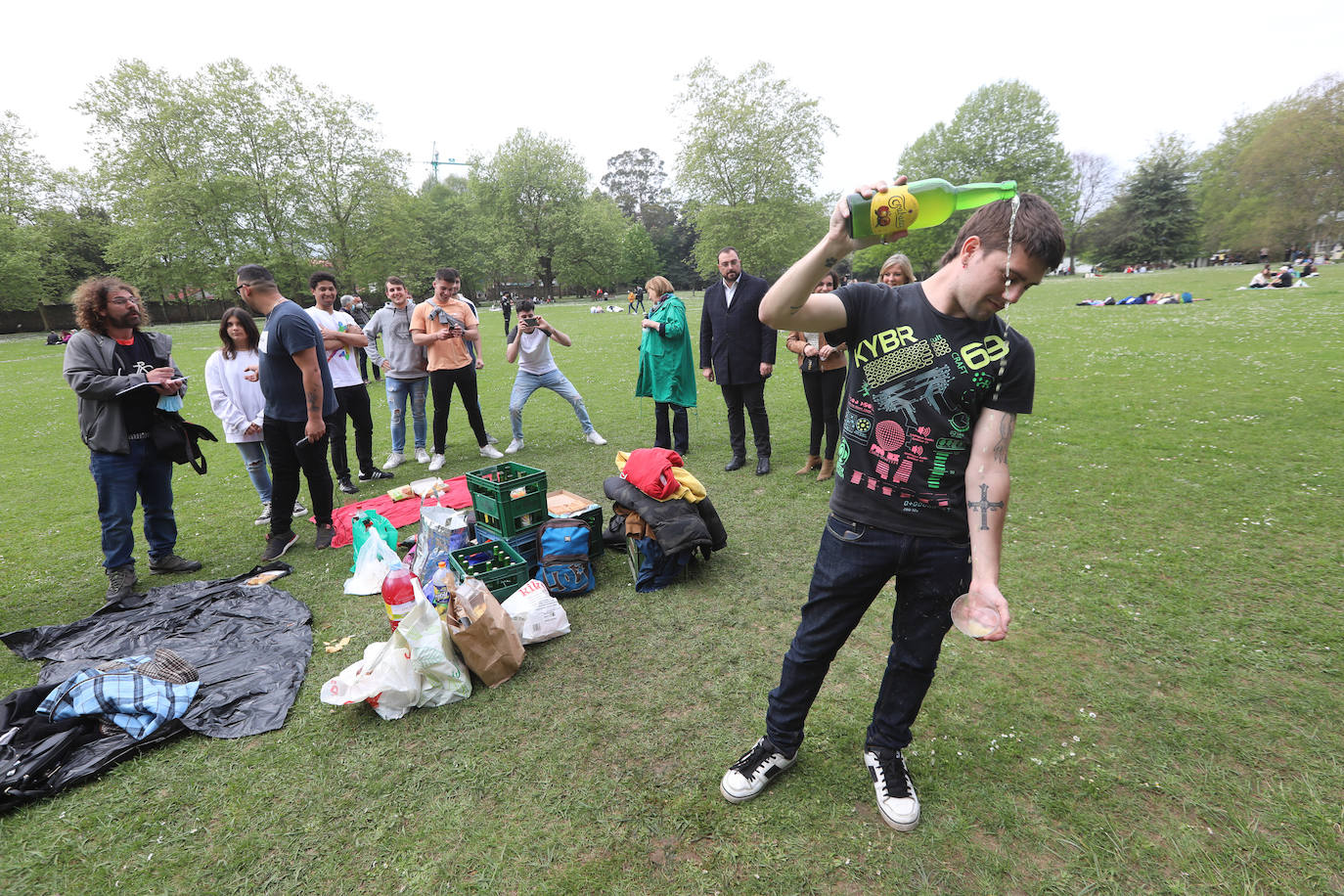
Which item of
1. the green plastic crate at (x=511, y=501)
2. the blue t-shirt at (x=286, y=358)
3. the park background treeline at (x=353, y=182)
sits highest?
the park background treeline at (x=353, y=182)

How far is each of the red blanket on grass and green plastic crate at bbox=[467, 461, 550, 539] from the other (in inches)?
41.5

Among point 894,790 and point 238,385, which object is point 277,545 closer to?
point 238,385

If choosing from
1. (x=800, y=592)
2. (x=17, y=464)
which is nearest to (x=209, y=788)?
(x=800, y=592)

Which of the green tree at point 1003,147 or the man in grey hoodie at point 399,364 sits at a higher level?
the green tree at point 1003,147

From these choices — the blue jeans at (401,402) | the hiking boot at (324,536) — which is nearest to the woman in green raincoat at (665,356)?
the blue jeans at (401,402)

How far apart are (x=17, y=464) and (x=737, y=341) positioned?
35.4 feet

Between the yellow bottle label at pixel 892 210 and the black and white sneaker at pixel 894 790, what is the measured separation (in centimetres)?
210

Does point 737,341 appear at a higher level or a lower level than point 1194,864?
higher

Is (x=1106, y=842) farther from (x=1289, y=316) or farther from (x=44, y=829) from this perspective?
(x=1289, y=316)

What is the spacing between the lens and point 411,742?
9.60 feet

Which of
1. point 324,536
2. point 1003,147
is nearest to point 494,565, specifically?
point 324,536

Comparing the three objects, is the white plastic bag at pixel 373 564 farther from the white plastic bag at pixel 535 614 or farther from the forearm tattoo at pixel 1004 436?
the forearm tattoo at pixel 1004 436

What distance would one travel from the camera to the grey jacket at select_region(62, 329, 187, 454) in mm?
4172

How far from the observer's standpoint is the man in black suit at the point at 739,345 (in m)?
6.60
